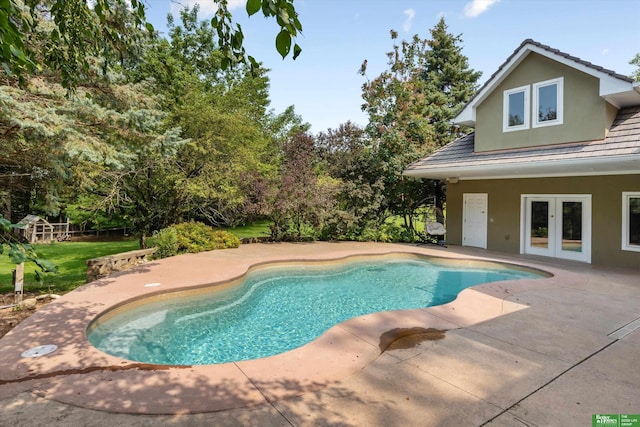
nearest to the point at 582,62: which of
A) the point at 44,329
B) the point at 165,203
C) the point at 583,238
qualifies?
the point at 583,238

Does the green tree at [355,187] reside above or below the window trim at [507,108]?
below

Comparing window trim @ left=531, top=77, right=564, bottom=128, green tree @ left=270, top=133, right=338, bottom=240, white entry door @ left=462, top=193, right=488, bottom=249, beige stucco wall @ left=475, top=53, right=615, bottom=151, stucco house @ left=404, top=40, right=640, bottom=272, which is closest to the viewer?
stucco house @ left=404, top=40, right=640, bottom=272

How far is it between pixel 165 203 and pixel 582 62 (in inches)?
633

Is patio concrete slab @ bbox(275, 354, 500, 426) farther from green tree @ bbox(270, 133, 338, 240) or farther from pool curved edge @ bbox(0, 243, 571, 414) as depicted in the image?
green tree @ bbox(270, 133, 338, 240)

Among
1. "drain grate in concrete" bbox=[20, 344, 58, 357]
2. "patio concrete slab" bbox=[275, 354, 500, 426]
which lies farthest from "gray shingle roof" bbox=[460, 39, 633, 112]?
"drain grate in concrete" bbox=[20, 344, 58, 357]

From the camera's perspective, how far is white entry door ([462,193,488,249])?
14.3 meters

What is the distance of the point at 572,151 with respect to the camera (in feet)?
34.4

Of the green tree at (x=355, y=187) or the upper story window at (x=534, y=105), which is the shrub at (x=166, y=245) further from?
the upper story window at (x=534, y=105)

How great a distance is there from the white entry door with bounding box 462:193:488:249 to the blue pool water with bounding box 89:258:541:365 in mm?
3598

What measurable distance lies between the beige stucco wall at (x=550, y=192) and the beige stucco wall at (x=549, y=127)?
5.21 feet

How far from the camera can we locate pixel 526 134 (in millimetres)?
12070

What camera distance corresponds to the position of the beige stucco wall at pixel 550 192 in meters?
10.7

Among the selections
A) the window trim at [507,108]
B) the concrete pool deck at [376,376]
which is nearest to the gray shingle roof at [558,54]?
the window trim at [507,108]

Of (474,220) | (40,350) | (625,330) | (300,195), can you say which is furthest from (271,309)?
(474,220)
